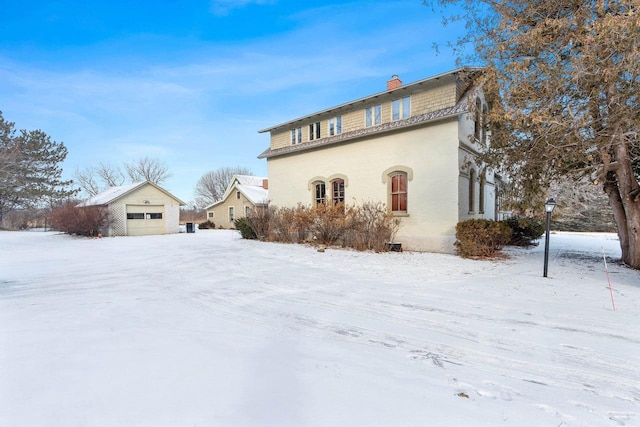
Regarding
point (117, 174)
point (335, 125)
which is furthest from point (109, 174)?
point (335, 125)

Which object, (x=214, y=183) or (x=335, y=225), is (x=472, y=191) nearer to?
(x=335, y=225)

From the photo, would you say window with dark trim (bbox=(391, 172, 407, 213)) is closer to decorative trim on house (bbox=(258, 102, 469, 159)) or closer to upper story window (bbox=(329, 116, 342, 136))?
decorative trim on house (bbox=(258, 102, 469, 159))

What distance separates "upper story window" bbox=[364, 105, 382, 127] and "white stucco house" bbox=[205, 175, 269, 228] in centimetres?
1417

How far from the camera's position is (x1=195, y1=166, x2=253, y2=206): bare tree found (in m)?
47.2

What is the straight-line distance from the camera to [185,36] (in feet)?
36.6

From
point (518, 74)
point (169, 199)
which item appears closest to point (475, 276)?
point (518, 74)

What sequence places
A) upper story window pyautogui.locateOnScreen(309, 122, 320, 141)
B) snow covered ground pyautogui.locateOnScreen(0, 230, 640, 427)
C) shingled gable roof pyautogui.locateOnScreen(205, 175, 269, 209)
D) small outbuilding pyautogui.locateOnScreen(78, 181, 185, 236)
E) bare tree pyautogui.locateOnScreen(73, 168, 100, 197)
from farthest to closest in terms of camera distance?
1. bare tree pyautogui.locateOnScreen(73, 168, 100, 197)
2. shingled gable roof pyautogui.locateOnScreen(205, 175, 269, 209)
3. small outbuilding pyautogui.locateOnScreen(78, 181, 185, 236)
4. upper story window pyautogui.locateOnScreen(309, 122, 320, 141)
5. snow covered ground pyautogui.locateOnScreen(0, 230, 640, 427)

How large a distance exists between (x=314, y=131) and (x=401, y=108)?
4.83 meters

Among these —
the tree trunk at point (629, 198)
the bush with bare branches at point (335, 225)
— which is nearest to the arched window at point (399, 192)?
the bush with bare branches at point (335, 225)

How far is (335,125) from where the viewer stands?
14.1 meters

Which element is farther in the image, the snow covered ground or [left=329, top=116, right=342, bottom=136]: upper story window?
[left=329, top=116, right=342, bottom=136]: upper story window

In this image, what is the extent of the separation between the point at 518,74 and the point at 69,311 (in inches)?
396

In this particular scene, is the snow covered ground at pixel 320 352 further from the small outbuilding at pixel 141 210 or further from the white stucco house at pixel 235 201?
the white stucco house at pixel 235 201

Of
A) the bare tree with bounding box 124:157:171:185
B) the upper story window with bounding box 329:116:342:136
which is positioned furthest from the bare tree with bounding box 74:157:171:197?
the upper story window with bounding box 329:116:342:136
